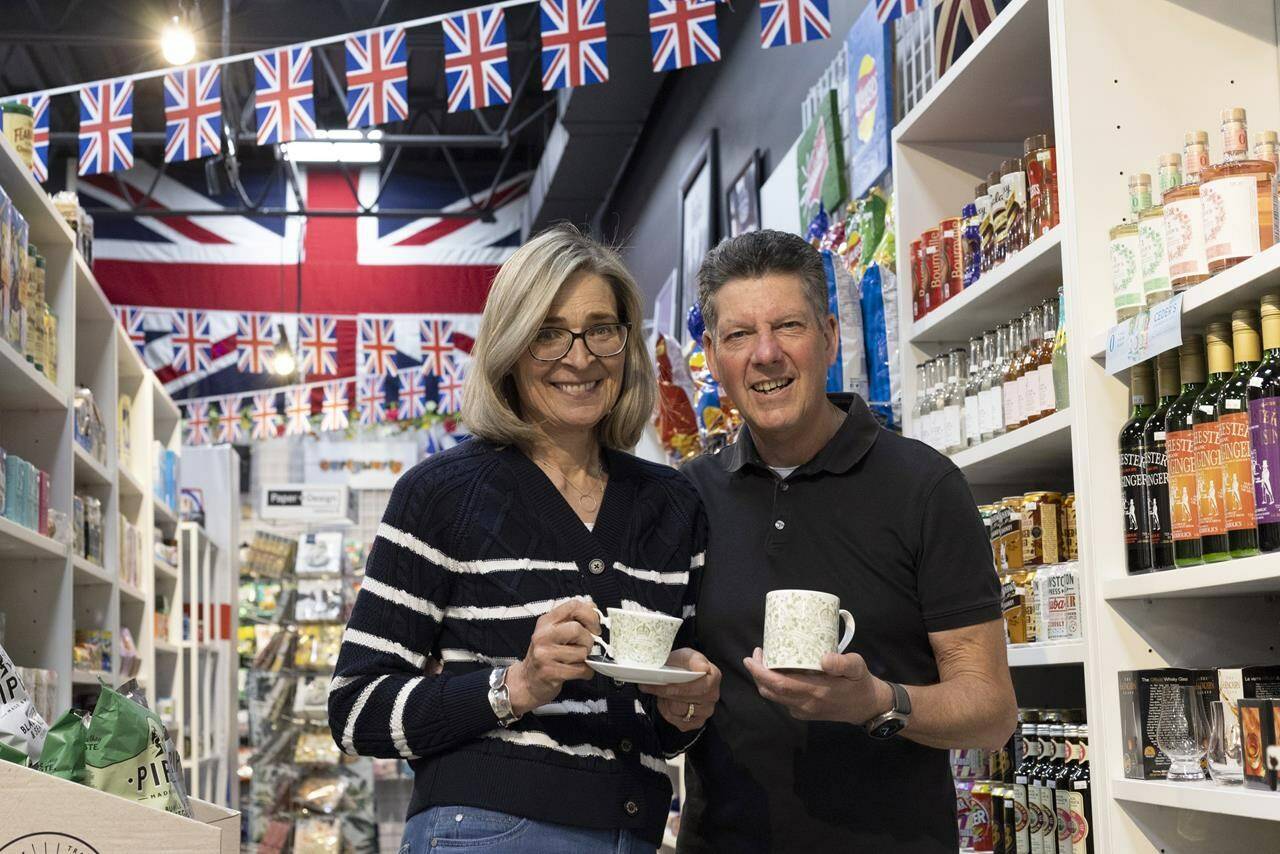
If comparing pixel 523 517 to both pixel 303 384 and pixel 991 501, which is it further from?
pixel 303 384

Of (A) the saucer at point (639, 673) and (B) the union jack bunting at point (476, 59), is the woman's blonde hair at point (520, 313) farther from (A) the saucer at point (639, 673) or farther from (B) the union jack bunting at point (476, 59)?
(B) the union jack bunting at point (476, 59)

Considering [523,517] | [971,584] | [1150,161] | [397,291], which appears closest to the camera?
[523,517]

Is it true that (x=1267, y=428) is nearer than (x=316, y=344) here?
Yes

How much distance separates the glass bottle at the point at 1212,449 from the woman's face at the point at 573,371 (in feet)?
2.79

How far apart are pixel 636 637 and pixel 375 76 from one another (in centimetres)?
471

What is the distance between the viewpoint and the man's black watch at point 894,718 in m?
1.75

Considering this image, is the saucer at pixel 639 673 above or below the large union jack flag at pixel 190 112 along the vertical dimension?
below

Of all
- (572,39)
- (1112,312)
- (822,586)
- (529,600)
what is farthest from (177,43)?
(529,600)

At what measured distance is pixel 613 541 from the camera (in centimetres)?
178

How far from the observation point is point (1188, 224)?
2.06 metres

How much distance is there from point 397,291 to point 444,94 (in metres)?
2.49

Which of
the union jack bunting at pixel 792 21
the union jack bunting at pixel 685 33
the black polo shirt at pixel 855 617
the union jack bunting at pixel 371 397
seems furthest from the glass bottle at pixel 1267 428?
the union jack bunting at pixel 371 397

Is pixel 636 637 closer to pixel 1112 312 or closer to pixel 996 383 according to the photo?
pixel 1112 312

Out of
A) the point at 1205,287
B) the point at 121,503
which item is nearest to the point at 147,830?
the point at 1205,287
